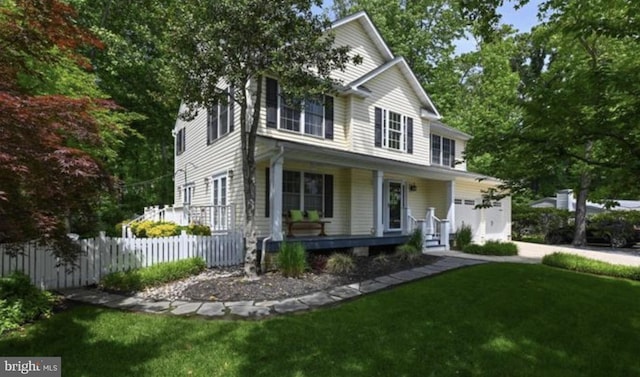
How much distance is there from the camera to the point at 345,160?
35.2ft

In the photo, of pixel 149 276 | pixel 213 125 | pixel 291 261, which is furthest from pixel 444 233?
pixel 149 276

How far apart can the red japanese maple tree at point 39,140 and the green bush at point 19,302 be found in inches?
35.8

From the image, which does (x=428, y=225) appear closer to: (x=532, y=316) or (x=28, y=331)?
(x=532, y=316)

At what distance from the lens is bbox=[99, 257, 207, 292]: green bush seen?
716 centimetres

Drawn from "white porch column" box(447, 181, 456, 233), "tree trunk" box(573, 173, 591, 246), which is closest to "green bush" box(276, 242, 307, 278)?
"white porch column" box(447, 181, 456, 233)

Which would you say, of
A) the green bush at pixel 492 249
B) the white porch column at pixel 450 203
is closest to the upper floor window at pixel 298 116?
the white porch column at pixel 450 203

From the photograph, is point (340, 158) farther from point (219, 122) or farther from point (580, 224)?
point (580, 224)

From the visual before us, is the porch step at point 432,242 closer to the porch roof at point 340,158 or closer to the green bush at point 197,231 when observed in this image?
the porch roof at point 340,158

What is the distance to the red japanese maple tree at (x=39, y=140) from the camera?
4.37 m

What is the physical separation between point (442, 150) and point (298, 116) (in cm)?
898

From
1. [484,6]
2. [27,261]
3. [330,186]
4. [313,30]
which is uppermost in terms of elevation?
[313,30]

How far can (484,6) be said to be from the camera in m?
5.18

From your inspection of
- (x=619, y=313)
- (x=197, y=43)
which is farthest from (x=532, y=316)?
(x=197, y=43)

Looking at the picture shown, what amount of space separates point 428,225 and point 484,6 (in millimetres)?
9751
